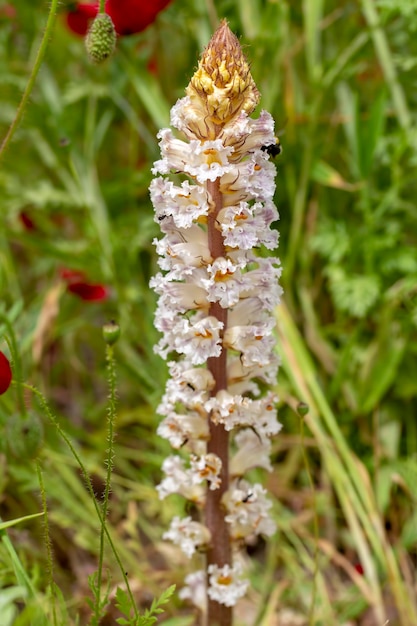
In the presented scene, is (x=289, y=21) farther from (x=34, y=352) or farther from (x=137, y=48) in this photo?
(x=34, y=352)

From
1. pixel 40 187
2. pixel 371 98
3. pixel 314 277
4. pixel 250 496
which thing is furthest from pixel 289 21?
pixel 250 496

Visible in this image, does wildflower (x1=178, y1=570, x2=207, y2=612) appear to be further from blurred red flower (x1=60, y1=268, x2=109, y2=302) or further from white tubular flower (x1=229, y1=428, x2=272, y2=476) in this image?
blurred red flower (x1=60, y1=268, x2=109, y2=302)

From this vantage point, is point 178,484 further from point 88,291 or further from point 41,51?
point 88,291

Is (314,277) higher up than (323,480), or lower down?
higher up

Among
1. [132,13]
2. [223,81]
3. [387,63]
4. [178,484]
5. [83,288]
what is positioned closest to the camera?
[223,81]

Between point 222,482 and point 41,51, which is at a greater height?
point 41,51

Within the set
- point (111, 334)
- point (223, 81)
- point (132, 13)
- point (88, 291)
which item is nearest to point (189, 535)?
point (111, 334)
